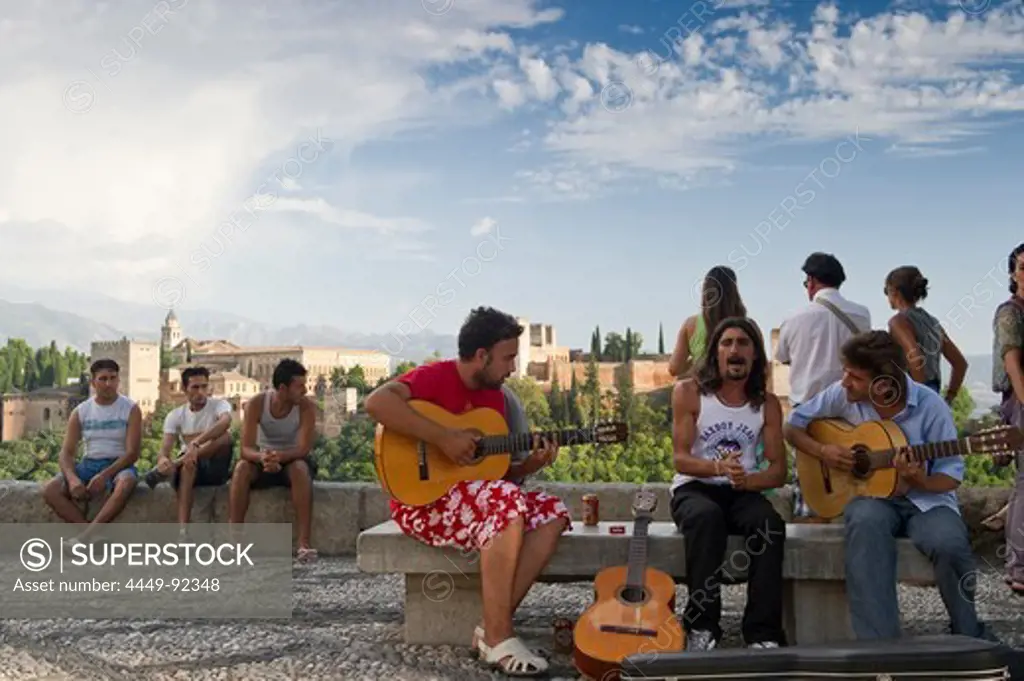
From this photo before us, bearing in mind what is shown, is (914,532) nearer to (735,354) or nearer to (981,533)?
(735,354)

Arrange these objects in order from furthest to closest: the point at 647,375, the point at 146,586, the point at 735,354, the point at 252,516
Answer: the point at 647,375 → the point at 252,516 → the point at 146,586 → the point at 735,354

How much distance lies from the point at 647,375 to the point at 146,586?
4016cm

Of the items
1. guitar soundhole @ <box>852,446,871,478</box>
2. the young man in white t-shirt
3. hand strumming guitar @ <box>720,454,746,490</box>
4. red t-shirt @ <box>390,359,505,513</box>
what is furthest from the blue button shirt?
the young man in white t-shirt

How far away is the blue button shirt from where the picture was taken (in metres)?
4.35

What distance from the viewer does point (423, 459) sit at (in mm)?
4527

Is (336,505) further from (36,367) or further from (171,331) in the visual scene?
(171,331)

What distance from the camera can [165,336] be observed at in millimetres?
107500

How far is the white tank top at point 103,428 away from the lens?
24.2 ft

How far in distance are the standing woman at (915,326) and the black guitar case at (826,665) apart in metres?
2.48

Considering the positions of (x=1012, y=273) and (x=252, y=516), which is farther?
(x=252, y=516)

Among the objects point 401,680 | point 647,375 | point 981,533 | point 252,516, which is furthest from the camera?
point 647,375

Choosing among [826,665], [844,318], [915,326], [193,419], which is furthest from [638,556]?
[193,419]

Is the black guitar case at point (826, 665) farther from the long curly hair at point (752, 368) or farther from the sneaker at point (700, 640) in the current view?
the long curly hair at point (752, 368)

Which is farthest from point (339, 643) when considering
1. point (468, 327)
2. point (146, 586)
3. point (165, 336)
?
point (165, 336)
